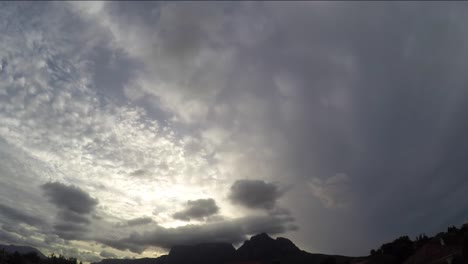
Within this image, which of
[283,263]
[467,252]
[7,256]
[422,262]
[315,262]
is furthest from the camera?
[283,263]

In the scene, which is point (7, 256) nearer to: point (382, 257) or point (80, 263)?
point (80, 263)

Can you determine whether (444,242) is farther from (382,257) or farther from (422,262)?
(382,257)

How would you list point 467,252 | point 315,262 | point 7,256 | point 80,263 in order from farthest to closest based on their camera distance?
point 315,262 → point 80,263 → point 7,256 → point 467,252

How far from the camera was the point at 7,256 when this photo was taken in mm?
62062

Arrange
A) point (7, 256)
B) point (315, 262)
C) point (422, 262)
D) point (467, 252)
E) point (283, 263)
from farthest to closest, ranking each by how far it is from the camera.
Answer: point (283, 263) → point (315, 262) → point (7, 256) → point (422, 262) → point (467, 252)

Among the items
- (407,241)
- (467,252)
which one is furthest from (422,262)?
(407,241)

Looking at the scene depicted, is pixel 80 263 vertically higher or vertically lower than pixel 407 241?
lower

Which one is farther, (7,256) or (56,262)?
(56,262)

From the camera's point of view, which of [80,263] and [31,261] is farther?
[80,263]

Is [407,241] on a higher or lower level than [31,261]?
higher

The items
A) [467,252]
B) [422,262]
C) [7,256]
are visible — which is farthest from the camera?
[7,256]

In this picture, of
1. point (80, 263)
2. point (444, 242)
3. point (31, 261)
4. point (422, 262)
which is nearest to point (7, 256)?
point (31, 261)

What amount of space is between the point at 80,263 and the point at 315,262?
109451 millimetres

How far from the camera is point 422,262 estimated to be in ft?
174
